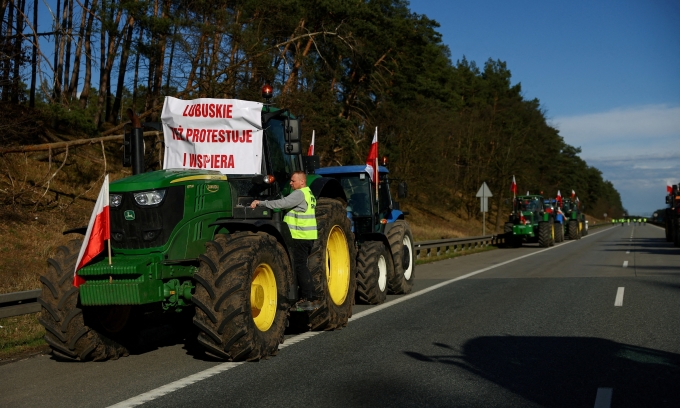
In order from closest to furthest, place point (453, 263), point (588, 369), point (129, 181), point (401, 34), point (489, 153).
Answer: point (588, 369), point (129, 181), point (453, 263), point (401, 34), point (489, 153)

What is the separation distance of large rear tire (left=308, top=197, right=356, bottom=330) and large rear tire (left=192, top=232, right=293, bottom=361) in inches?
58.1

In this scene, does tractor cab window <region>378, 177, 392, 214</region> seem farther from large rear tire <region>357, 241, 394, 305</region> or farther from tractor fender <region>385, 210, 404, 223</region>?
large rear tire <region>357, 241, 394, 305</region>

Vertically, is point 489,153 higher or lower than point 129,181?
higher

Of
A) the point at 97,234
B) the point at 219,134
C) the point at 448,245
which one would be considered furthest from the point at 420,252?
the point at 97,234

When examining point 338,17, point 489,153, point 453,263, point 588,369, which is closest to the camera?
point 588,369

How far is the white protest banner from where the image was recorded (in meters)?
9.48

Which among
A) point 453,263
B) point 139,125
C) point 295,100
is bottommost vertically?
point 453,263

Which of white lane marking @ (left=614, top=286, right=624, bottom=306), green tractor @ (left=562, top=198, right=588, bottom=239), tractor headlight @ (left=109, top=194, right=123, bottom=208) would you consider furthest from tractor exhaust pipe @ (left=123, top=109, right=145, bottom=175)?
green tractor @ (left=562, top=198, right=588, bottom=239)

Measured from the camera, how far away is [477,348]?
8.88 metres

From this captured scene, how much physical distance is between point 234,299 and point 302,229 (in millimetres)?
2111

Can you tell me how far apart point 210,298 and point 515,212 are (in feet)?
105

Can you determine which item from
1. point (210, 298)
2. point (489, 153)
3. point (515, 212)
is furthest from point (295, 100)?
point (489, 153)

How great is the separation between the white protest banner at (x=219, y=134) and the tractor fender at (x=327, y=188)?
62.9 inches

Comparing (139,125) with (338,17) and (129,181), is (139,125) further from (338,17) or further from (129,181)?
(338,17)
